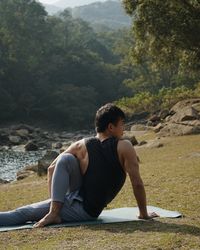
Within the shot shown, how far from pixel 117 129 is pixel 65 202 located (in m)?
1.03

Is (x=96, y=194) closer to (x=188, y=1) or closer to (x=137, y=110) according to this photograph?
(x=188, y=1)

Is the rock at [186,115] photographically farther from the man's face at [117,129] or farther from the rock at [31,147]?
the man's face at [117,129]

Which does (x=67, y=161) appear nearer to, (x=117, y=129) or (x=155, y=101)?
(x=117, y=129)

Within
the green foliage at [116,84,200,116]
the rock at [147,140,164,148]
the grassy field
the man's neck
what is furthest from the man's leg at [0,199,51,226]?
the green foliage at [116,84,200,116]

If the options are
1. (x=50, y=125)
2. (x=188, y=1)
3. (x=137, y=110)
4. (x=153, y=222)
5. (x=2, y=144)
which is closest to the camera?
(x=153, y=222)

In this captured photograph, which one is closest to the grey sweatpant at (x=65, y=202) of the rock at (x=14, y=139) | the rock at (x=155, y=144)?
the rock at (x=155, y=144)

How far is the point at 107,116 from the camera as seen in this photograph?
19.3 feet

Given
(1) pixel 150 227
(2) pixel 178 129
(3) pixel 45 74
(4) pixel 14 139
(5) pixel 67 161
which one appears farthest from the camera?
(3) pixel 45 74

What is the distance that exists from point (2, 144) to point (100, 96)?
34.5 m

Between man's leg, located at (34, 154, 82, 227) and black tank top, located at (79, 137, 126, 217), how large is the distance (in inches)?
7.9

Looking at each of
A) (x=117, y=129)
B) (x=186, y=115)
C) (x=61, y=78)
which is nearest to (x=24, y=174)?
(x=186, y=115)

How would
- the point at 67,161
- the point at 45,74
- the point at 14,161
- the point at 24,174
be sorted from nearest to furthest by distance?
1. the point at 67,161
2. the point at 24,174
3. the point at 14,161
4. the point at 45,74

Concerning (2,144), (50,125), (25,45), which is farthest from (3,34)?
(2,144)

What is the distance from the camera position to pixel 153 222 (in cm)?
595
